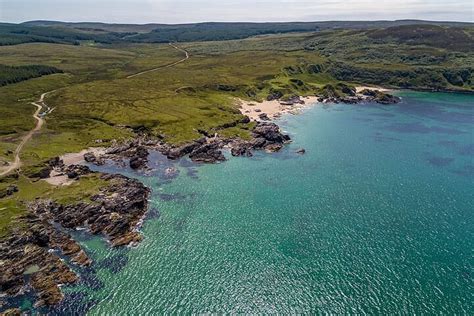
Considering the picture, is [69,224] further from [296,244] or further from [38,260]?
[296,244]

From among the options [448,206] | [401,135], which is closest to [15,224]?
[448,206]

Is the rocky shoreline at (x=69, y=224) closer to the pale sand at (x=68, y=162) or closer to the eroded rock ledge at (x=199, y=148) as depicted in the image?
the eroded rock ledge at (x=199, y=148)

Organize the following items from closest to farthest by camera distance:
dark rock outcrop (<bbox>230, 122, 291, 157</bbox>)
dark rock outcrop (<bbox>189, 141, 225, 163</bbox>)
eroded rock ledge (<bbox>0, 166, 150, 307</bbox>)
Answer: eroded rock ledge (<bbox>0, 166, 150, 307</bbox>) < dark rock outcrop (<bbox>189, 141, 225, 163</bbox>) < dark rock outcrop (<bbox>230, 122, 291, 157</bbox>)

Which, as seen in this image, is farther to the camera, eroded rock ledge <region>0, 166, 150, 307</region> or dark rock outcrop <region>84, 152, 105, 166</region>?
dark rock outcrop <region>84, 152, 105, 166</region>

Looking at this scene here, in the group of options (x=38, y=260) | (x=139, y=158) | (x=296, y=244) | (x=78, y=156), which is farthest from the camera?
(x=78, y=156)

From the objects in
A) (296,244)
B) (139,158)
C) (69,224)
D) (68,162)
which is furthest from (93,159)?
(296,244)

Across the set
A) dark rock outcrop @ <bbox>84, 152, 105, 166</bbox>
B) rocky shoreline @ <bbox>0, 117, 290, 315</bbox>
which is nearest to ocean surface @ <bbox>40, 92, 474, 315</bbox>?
rocky shoreline @ <bbox>0, 117, 290, 315</bbox>

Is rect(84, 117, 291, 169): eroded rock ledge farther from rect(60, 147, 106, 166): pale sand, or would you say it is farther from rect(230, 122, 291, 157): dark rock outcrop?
rect(60, 147, 106, 166): pale sand
